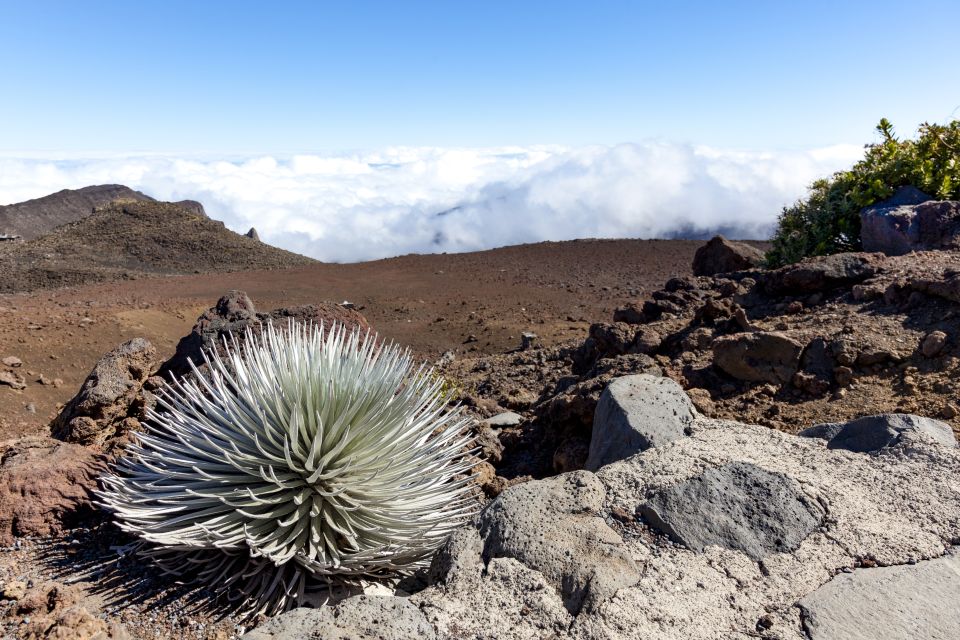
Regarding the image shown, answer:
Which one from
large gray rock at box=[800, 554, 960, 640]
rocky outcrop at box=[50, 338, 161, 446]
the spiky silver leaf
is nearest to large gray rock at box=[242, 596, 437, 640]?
the spiky silver leaf

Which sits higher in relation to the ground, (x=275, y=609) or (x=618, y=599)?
(x=618, y=599)

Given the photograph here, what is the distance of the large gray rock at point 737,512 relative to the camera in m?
2.03

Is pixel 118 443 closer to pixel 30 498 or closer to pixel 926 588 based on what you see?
pixel 30 498

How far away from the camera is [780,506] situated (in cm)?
213

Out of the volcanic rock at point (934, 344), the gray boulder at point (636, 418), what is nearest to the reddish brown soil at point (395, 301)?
the gray boulder at point (636, 418)

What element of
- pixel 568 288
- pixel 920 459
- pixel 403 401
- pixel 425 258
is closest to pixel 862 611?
pixel 920 459

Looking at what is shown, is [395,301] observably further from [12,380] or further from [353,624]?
[353,624]

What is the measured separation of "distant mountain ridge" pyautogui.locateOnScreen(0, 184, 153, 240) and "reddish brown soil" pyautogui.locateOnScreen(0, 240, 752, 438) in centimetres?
2631

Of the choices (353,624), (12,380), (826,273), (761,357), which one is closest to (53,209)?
(12,380)

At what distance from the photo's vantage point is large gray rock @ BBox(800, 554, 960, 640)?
1.70m

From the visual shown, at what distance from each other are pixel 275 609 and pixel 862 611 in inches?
66.4

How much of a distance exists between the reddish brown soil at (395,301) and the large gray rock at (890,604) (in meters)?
5.47

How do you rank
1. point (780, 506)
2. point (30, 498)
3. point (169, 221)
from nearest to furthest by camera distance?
point (780, 506), point (30, 498), point (169, 221)

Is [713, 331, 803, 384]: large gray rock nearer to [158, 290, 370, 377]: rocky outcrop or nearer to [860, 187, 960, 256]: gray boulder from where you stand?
[158, 290, 370, 377]: rocky outcrop
